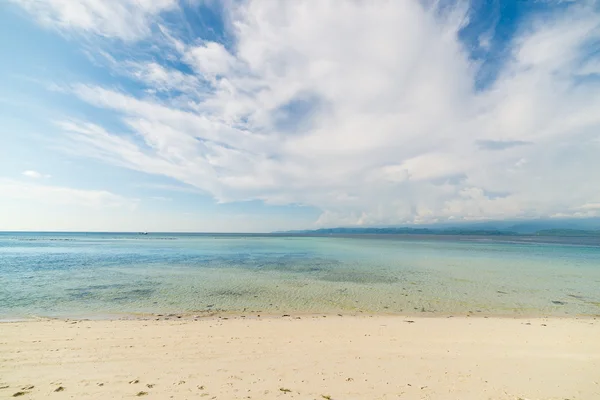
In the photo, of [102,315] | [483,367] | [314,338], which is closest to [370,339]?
[314,338]

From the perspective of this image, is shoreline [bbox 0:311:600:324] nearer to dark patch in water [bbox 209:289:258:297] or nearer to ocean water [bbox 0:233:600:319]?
ocean water [bbox 0:233:600:319]

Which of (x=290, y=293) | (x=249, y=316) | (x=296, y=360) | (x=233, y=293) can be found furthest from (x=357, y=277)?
(x=296, y=360)

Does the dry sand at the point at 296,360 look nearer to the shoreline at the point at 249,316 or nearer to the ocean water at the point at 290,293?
the shoreline at the point at 249,316

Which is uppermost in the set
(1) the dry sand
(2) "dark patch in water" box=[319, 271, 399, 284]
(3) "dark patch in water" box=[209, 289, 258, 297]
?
(1) the dry sand

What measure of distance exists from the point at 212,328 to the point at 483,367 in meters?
11.8

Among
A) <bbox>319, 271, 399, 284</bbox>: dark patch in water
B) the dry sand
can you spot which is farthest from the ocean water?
the dry sand

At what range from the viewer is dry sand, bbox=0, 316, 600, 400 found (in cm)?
784

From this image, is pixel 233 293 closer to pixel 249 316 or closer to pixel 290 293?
pixel 290 293

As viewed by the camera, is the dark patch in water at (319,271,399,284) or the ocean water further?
the dark patch in water at (319,271,399,284)

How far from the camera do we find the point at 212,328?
537 inches

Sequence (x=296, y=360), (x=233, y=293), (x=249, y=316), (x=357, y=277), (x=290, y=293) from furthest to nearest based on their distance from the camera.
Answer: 1. (x=357, y=277)
2. (x=290, y=293)
3. (x=233, y=293)
4. (x=249, y=316)
5. (x=296, y=360)

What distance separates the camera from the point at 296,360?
32.2ft

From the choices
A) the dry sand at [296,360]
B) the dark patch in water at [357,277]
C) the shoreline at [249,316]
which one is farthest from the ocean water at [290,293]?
the dry sand at [296,360]

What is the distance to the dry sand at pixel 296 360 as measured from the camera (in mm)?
7844
